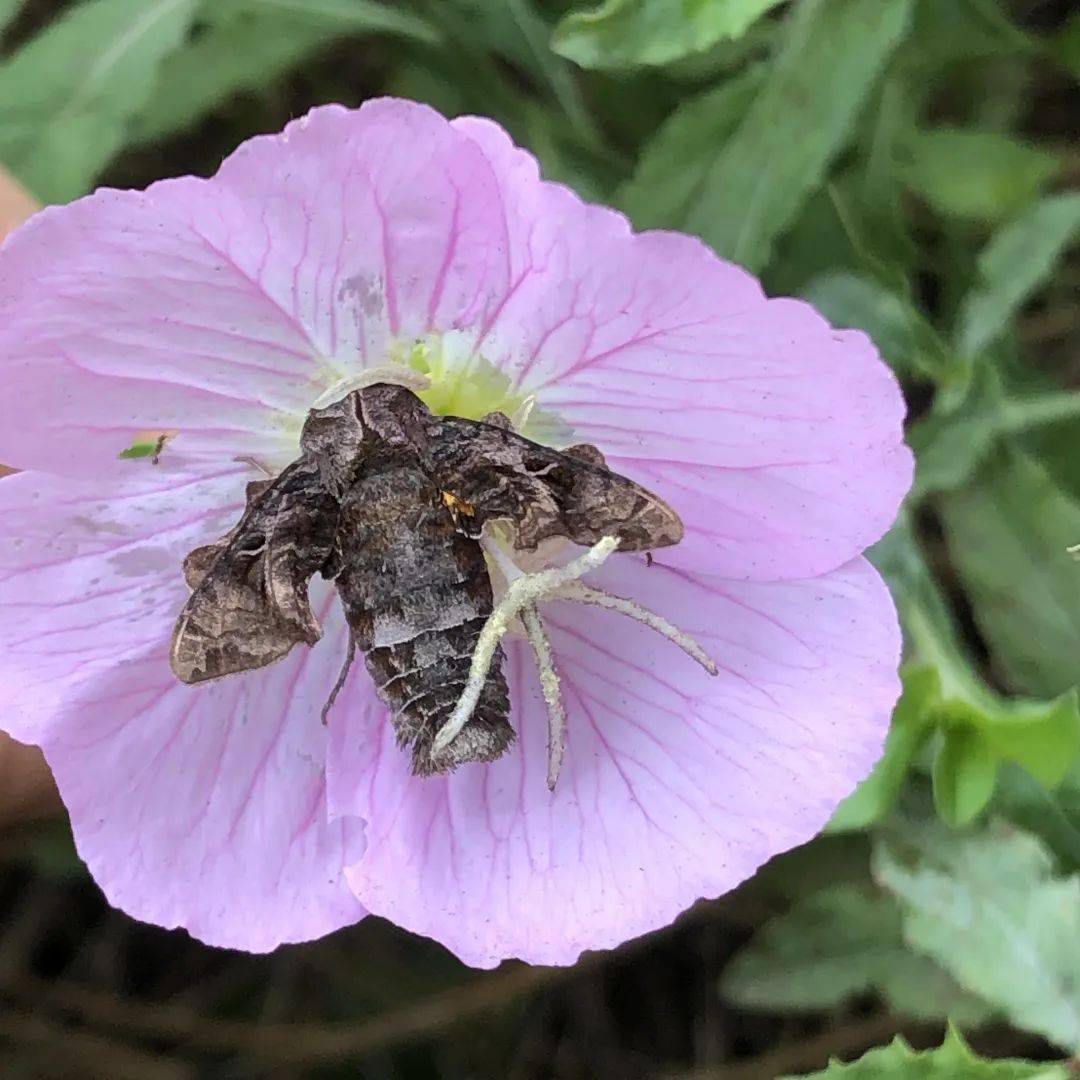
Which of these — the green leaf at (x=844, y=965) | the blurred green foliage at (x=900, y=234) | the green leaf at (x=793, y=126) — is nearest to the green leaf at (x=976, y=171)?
the blurred green foliage at (x=900, y=234)

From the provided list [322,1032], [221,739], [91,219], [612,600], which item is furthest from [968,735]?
[322,1032]

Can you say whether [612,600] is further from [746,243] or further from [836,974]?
[836,974]

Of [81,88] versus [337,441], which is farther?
[81,88]

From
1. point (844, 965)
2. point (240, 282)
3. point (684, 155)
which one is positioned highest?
point (240, 282)

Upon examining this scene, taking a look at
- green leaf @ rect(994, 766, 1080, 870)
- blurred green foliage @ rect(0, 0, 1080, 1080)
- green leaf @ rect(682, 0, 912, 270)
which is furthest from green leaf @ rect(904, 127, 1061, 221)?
green leaf @ rect(994, 766, 1080, 870)

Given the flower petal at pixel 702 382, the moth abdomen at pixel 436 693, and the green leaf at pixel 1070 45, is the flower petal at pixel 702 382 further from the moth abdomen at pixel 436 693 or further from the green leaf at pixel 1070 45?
the green leaf at pixel 1070 45

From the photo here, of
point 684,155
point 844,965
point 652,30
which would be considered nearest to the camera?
point 652,30

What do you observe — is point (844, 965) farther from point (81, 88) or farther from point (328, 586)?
point (81, 88)

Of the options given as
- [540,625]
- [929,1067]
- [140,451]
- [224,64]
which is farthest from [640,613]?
[224,64]
